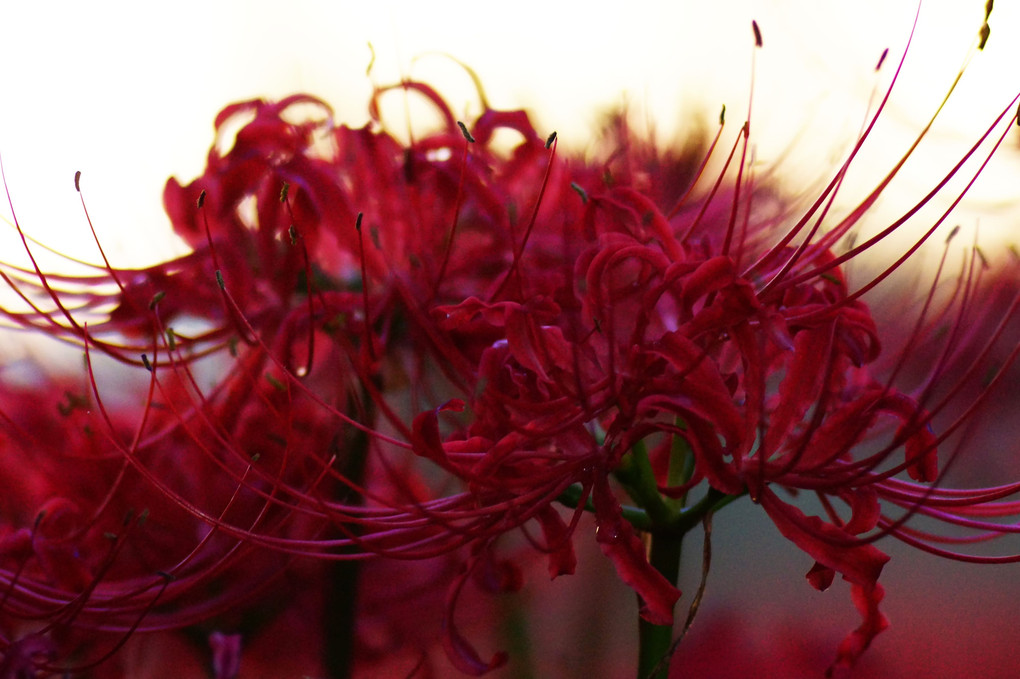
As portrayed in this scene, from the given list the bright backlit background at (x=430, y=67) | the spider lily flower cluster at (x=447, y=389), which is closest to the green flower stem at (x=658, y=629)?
the spider lily flower cluster at (x=447, y=389)

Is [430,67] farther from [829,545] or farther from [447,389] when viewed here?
[829,545]

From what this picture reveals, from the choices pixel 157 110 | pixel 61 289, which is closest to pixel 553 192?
pixel 61 289

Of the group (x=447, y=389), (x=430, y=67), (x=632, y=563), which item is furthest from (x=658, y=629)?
(x=430, y=67)

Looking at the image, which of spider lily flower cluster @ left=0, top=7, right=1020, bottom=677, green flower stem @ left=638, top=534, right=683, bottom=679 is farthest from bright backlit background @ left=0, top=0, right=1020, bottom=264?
green flower stem @ left=638, top=534, right=683, bottom=679

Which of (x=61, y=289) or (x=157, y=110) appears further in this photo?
(x=157, y=110)

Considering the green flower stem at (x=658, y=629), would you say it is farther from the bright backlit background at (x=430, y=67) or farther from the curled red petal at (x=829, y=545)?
the bright backlit background at (x=430, y=67)

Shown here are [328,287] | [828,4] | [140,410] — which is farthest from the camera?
[828,4]

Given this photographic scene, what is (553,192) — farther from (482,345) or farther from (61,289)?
(61,289)

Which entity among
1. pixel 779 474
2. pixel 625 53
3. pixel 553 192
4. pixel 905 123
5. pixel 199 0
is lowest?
pixel 779 474
